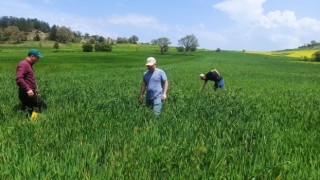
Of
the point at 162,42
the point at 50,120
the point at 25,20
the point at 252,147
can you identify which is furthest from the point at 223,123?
the point at 25,20

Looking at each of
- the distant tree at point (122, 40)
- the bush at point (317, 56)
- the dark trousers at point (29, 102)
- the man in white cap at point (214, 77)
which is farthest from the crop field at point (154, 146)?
the distant tree at point (122, 40)

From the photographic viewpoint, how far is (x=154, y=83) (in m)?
9.76

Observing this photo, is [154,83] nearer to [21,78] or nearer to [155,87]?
[155,87]

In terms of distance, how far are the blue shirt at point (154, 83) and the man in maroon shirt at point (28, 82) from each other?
2.58 meters

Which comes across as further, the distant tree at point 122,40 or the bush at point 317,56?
the distant tree at point 122,40

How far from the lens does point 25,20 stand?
18938 cm

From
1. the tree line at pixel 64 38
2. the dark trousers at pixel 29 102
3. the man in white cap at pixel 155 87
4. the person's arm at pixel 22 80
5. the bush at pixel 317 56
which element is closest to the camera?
the person's arm at pixel 22 80

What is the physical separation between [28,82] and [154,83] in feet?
9.59

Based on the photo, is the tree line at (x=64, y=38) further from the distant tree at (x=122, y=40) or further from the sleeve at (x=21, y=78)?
the sleeve at (x=21, y=78)

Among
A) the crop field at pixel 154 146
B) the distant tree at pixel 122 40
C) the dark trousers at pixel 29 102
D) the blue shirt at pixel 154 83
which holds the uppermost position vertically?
the blue shirt at pixel 154 83

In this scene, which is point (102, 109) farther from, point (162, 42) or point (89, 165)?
point (162, 42)

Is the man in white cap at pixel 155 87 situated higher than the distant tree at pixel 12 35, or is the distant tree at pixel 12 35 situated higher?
the man in white cap at pixel 155 87

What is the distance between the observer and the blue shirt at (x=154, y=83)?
31.9ft

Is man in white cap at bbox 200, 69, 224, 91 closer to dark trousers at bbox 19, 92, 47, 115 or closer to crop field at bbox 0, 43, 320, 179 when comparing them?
crop field at bbox 0, 43, 320, 179
